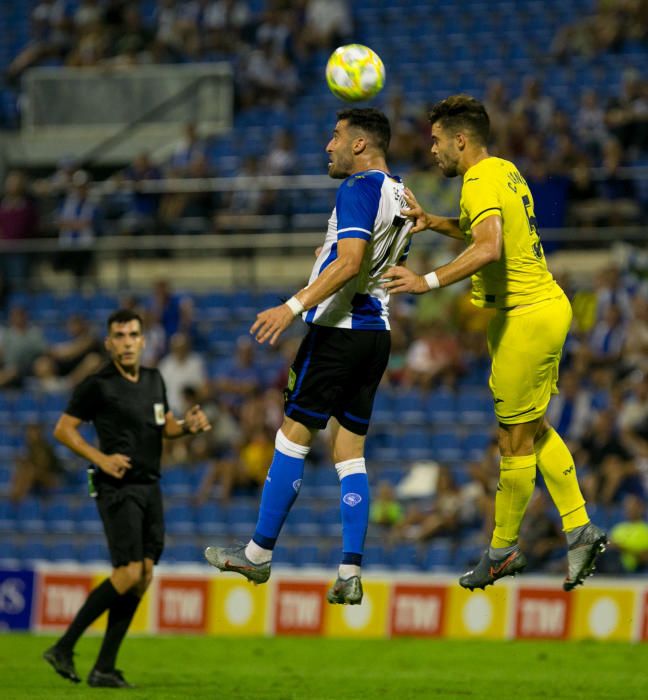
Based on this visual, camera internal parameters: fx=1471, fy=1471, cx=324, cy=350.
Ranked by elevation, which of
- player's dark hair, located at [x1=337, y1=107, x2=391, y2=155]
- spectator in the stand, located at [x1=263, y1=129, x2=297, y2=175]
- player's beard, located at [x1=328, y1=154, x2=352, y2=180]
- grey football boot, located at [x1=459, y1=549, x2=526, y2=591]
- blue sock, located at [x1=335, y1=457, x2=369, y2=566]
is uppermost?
spectator in the stand, located at [x1=263, y1=129, x2=297, y2=175]

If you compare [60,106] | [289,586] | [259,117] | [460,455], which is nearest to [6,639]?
[289,586]

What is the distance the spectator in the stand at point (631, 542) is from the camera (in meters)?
14.9

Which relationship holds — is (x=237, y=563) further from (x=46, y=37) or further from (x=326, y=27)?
(x=46, y=37)

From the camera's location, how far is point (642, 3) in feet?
68.8

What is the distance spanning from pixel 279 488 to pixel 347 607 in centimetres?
673

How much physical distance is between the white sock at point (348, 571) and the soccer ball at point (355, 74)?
107 inches

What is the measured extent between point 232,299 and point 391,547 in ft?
17.2

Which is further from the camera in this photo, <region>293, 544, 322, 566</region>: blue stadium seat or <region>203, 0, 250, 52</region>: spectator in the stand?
<region>203, 0, 250, 52</region>: spectator in the stand

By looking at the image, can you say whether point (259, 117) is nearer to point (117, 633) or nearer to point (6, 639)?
point (6, 639)

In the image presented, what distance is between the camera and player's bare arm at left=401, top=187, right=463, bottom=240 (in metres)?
8.44

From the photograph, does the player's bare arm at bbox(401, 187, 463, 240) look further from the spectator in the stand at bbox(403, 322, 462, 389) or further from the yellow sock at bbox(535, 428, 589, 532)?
the spectator in the stand at bbox(403, 322, 462, 389)

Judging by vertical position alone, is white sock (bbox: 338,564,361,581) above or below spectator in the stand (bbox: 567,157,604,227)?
below

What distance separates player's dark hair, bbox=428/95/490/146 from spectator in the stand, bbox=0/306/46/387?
490 inches

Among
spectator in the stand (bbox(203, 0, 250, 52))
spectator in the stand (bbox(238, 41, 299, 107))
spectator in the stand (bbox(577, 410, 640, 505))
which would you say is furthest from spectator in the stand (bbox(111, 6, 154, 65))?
spectator in the stand (bbox(577, 410, 640, 505))
